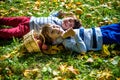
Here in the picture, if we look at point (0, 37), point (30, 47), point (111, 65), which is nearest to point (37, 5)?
point (0, 37)

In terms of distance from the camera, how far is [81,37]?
13.4 feet

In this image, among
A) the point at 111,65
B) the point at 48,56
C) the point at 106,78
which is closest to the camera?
the point at 106,78

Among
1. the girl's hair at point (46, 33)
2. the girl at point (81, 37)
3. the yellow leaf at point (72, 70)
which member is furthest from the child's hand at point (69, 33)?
the yellow leaf at point (72, 70)

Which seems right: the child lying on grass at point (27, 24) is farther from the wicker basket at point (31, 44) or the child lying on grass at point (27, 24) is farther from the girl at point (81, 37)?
the wicker basket at point (31, 44)

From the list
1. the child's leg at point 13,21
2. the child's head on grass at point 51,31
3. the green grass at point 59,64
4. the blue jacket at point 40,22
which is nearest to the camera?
the green grass at point 59,64

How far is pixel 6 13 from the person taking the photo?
521 centimetres

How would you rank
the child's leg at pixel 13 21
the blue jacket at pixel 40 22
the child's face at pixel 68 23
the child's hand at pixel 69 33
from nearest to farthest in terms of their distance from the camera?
the child's hand at pixel 69 33
the child's face at pixel 68 23
the blue jacket at pixel 40 22
the child's leg at pixel 13 21

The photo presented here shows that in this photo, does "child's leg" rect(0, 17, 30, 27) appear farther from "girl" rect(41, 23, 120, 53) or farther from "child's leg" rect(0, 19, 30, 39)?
"girl" rect(41, 23, 120, 53)

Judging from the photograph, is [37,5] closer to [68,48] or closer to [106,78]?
[68,48]

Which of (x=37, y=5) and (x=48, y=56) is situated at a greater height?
→ (x=37, y=5)

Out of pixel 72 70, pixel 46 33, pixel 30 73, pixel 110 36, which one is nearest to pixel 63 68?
pixel 72 70

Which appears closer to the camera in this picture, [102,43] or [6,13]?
[102,43]

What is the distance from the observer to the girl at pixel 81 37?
4010mm

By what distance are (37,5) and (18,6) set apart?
34 cm
